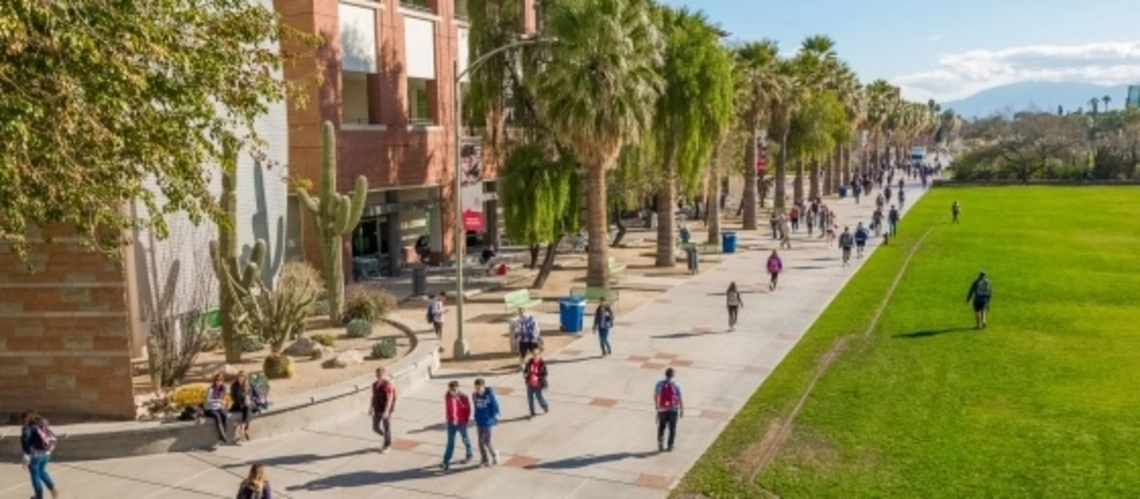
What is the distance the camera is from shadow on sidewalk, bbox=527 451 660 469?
14227 millimetres

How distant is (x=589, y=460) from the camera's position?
47.4 ft

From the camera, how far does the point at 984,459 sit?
45.5ft

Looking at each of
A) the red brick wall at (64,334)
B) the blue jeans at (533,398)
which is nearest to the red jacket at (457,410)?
the blue jeans at (533,398)

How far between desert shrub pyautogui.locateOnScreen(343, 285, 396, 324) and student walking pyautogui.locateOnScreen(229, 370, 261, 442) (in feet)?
28.9

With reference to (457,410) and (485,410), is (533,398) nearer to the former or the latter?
(485,410)

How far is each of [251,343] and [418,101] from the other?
19.8 metres

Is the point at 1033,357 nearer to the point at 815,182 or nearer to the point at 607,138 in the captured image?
the point at 607,138

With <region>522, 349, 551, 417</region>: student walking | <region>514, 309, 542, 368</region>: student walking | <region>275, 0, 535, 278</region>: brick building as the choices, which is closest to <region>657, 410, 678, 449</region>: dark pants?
<region>522, 349, 551, 417</region>: student walking

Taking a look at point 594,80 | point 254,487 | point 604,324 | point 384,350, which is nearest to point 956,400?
point 604,324

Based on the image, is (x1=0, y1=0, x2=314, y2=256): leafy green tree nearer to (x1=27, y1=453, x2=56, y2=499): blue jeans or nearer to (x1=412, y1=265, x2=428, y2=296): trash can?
(x1=27, y1=453, x2=56, y2=499): blue jeans

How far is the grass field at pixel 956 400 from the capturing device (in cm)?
1320

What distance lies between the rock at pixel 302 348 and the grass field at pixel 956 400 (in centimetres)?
1011

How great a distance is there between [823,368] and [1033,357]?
16.3ft

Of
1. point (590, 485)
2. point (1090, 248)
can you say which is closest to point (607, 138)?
point (590, 485)
